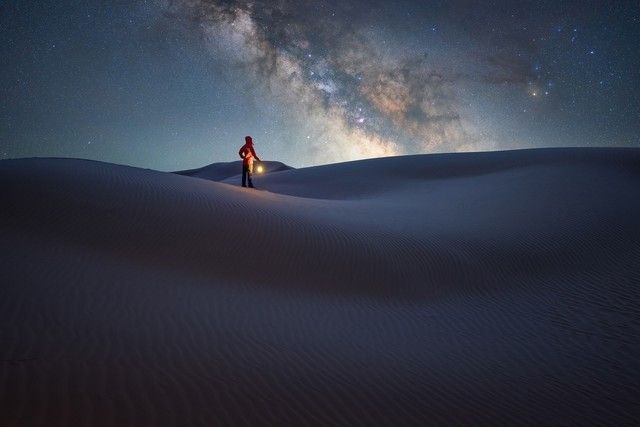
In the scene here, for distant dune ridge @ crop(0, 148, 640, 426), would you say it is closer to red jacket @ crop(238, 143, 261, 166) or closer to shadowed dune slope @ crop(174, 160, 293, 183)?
red jacket @ crop(238, 143, 261, 166)

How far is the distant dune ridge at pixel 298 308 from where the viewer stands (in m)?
2.97

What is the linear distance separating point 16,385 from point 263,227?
228 inches

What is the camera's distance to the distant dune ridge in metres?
2.97

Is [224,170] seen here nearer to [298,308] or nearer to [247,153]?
[247,153]

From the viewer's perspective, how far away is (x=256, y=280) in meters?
6.21

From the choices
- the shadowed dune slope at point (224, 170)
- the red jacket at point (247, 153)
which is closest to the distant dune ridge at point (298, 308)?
the red jacket at point (247, 153)

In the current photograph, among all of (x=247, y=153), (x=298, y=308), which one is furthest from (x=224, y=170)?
(x=298, y=308)

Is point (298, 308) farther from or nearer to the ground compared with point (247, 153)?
nearer to the ground

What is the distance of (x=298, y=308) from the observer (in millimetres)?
5383

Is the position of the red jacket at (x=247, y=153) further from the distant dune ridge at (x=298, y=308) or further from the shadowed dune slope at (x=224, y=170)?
the shadowed dune slope at (x=224, y=170)

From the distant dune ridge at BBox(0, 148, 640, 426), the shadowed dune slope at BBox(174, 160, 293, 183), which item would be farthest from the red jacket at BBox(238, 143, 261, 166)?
the shadowed dune slope at BBox(174, 160, 293, 183)

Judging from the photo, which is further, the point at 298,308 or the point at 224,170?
the point at 224,170

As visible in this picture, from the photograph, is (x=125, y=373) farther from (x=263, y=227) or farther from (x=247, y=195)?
(x=247, y=195)

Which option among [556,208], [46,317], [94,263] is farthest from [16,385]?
[556,208]
